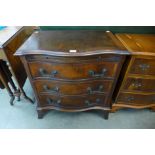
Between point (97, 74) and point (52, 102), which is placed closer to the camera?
point (97, 74)

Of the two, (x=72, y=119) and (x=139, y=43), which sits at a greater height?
(x=139, y=43)

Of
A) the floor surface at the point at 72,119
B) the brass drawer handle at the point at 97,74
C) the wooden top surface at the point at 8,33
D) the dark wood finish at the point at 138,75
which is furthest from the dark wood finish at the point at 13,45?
the dark wood finish at the point at 138,75

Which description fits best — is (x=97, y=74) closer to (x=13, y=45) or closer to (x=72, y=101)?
(x=72, y=101)

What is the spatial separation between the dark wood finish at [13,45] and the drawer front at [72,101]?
0.39 m

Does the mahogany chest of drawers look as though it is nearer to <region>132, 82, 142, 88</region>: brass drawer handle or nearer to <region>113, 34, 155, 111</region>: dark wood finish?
<region>113, 34, 155, 111</region>: dark wood finish

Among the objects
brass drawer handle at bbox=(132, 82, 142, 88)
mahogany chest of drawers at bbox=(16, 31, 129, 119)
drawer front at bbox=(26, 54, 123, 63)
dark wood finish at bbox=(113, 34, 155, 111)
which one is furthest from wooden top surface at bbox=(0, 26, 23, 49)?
brass drawer handle at bbox=(132, 82, 142, 88)

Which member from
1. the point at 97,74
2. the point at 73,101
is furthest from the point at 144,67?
the point at 73,101

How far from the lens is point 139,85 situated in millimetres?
1293

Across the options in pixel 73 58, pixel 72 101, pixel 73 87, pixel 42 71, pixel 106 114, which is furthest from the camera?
pixel 106 114

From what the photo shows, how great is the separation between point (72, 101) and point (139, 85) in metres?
0.66

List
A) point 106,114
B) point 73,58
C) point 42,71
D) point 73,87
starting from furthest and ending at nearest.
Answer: point 106,114
point 73,87
point 42,71
point 73,58

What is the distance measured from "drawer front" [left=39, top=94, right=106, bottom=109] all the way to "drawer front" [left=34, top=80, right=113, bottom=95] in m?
0.07

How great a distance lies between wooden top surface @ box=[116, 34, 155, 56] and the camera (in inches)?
41.1

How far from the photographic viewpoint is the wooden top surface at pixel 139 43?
1.04 meters
